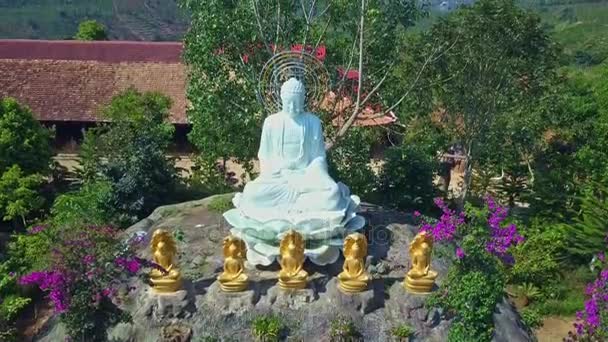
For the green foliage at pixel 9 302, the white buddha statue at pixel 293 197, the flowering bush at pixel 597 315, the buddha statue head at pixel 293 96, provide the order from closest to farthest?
the flowering bush at pixel 597 315 → the white buddha statue at pixel 293 197 → the green foliage at pixel 9 302 → the buddha statue head at pixel 293 96

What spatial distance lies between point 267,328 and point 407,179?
596 centimetres

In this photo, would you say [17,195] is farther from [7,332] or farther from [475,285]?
[475,285]

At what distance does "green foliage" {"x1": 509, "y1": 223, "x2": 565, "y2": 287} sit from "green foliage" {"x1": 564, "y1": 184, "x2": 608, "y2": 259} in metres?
0.20

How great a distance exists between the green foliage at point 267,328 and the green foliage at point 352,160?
15.2 ft

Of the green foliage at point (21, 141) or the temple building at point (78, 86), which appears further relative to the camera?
the temple building at point (78, 86)

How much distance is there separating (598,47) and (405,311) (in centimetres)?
3444

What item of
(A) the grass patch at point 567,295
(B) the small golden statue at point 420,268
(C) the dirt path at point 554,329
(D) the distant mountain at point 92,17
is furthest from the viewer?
(D) the distant mountain at point 92,17

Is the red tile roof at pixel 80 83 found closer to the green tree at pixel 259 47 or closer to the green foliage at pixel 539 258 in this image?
the green tree at pixel 259 47

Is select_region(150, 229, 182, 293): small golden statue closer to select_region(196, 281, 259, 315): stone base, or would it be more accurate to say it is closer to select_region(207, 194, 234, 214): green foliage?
select_region(196, 281, 259, 315): stone base

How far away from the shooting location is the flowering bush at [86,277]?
22.9 ft

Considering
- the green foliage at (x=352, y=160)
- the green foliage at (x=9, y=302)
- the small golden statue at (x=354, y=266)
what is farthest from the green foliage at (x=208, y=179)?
the small golden statue at (x=354, y=266)

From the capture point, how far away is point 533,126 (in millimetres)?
12555

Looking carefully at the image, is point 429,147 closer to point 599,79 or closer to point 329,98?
point 329,98

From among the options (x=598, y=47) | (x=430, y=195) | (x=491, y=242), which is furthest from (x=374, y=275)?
(x=598, y=47)
